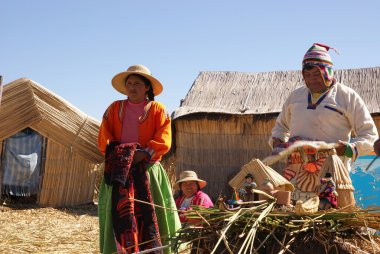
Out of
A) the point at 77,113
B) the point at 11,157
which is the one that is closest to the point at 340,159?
the point at 77,113

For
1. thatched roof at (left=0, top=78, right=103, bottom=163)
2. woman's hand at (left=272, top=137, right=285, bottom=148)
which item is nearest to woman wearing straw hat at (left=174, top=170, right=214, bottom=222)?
woman's hand at (left=272, top=137, right=285, bottom=148)

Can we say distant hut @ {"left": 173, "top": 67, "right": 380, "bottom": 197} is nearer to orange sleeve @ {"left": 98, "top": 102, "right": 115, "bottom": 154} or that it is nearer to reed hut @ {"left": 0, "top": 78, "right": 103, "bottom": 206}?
reed hut @ {"left": 0, "top": 78, "right": 103, "bottom": 206}

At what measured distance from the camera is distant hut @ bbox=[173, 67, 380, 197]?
10.9 meters

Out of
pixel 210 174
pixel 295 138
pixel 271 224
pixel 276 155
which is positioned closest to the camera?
pixel 271 224

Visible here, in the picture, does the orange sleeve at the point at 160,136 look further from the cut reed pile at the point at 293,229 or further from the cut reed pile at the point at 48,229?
the cut reed pile at the point at 48,229

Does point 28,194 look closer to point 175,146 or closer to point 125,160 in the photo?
point 175,146

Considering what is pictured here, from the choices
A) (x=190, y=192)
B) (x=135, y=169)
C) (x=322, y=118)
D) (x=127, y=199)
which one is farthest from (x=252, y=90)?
(x=322, y=118)

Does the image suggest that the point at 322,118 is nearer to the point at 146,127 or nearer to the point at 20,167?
the point at 146,127

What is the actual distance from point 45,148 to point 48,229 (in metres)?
3.37

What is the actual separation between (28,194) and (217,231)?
9569mm

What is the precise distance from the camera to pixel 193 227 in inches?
106

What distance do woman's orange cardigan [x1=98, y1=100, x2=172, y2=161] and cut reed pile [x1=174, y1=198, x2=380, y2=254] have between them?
6.29 ft

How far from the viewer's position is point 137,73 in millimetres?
4605

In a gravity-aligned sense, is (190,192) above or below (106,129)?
below
